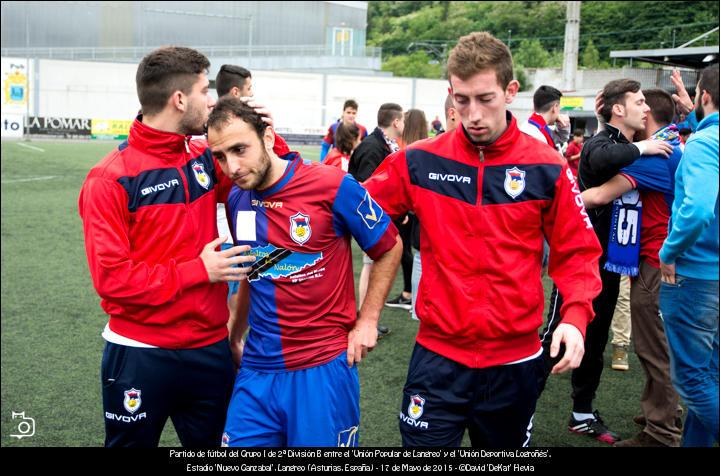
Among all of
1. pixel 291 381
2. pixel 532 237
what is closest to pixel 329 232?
pixel 291 381

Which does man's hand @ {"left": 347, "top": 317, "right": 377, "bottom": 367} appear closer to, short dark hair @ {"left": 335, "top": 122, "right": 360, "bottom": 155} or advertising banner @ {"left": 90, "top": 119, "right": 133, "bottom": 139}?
short dark hair @ {"left": 335, "top": 122, "right": 360, "bottom": 155}

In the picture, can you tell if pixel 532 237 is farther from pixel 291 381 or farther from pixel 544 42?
pixel 544 42

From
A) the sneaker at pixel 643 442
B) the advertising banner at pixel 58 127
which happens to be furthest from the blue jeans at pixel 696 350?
the advertising banner at pixel 58 127

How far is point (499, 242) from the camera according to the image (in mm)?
2896

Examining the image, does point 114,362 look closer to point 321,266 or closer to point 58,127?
point 321,266

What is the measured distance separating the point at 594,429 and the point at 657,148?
6.08 ft

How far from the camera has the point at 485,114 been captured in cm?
281

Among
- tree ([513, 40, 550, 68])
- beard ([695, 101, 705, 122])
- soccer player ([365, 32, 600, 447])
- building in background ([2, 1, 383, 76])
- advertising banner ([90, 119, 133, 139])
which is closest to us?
beard ([695, 101, 705, 122])

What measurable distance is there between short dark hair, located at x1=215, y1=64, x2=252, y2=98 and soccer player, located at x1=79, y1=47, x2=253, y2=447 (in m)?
2.40

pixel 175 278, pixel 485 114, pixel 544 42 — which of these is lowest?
pixel 175 278

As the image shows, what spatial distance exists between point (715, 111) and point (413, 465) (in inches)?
64.9

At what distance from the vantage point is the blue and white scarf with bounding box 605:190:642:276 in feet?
15.3

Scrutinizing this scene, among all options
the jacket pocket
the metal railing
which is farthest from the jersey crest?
the metal railing

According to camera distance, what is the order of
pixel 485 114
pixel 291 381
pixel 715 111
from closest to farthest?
pixel 715 111 → pixel 485 114 → pixel 291 381
